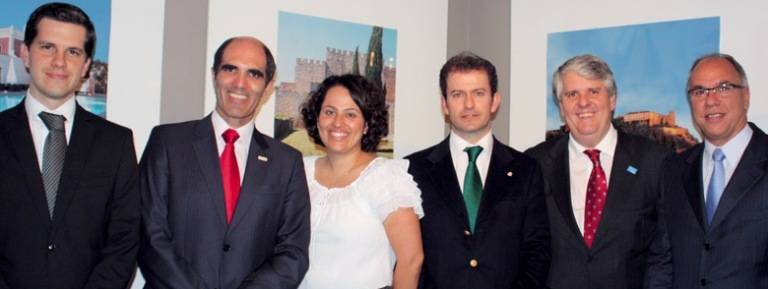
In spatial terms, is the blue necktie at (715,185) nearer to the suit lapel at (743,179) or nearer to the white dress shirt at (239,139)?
the suit lapel at (743,179)

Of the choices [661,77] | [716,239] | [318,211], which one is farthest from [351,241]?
[661,77]

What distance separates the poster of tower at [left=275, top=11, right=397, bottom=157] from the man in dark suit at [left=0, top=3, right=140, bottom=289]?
1.31 meters

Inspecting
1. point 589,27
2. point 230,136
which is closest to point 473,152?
point 230,136

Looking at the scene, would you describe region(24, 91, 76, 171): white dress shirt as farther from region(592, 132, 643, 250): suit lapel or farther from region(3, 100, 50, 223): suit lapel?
region(592, 132, 643, 250): suit lapel

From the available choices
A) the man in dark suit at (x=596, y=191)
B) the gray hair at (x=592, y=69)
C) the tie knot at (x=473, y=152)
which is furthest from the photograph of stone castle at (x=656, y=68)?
the tie knot at (x=473, y=152)

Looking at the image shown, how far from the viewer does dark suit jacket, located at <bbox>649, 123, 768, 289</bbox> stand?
2549 millimetres

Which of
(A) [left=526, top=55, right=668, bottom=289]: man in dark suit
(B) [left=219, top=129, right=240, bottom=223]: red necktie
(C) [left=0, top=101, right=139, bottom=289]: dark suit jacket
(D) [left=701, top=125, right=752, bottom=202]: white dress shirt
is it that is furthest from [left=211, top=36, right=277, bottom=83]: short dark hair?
(D) [left=701, top=125, right=752, bottom=202]: white dress shirt

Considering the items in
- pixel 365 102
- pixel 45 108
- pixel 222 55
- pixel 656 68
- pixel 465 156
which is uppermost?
pixel 656 68

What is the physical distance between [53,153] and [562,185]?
214 cm

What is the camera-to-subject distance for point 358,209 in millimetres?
2744

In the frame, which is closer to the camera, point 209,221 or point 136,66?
point 209,221

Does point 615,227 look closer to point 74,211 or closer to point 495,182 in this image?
point 495,182

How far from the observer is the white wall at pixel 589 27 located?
338 centimetres

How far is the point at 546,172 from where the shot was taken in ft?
9.96
